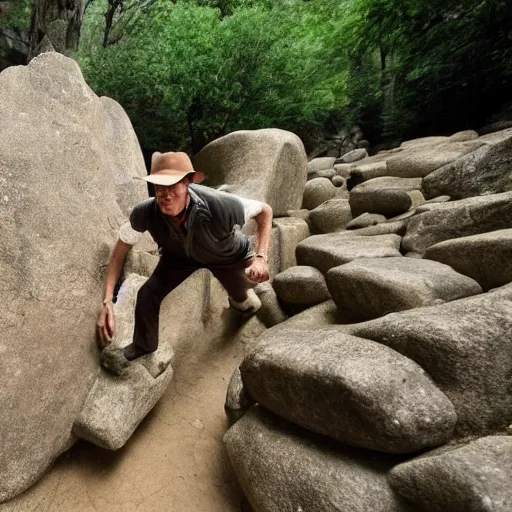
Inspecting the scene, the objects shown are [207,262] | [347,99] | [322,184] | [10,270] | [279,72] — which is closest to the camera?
[10,270]

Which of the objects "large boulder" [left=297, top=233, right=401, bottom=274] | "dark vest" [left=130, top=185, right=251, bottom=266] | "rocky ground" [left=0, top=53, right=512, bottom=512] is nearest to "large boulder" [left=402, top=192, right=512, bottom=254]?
"rocky ground" [left=0, top=53, right=512, bottom=512]

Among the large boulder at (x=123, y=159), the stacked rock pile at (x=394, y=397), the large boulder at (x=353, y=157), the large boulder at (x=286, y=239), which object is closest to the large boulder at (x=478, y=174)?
the stacked rock pile at (x=394, y=397)

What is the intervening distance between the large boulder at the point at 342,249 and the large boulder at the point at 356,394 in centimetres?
170

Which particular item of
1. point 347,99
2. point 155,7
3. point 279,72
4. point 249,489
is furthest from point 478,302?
point 155,7

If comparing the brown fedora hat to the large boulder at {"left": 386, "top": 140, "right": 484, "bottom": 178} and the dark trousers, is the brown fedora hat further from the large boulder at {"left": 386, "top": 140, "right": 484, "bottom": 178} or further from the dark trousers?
the large boulder at {"left": 386, "top": 140, "right": 484, "bottom": 178}

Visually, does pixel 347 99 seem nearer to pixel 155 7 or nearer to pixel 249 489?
pixel 155 7

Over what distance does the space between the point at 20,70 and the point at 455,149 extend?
6.78m

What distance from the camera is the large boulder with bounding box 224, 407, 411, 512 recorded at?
1840 millimetres

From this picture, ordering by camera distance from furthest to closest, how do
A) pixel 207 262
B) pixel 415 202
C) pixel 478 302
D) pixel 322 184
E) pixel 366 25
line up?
pixel 366 25
pixel 322 184
pixel 415 202
pixel 207 262
pixel 478 302

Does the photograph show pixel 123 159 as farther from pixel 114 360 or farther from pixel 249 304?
pixel 114 360

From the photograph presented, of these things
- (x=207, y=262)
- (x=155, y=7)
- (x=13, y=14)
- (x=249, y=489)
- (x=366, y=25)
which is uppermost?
(x=13, y=14)

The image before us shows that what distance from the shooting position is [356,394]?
6.31 feet

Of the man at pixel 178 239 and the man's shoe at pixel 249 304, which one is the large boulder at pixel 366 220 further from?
the man at pixel 178 239

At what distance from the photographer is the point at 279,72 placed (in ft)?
25.6
